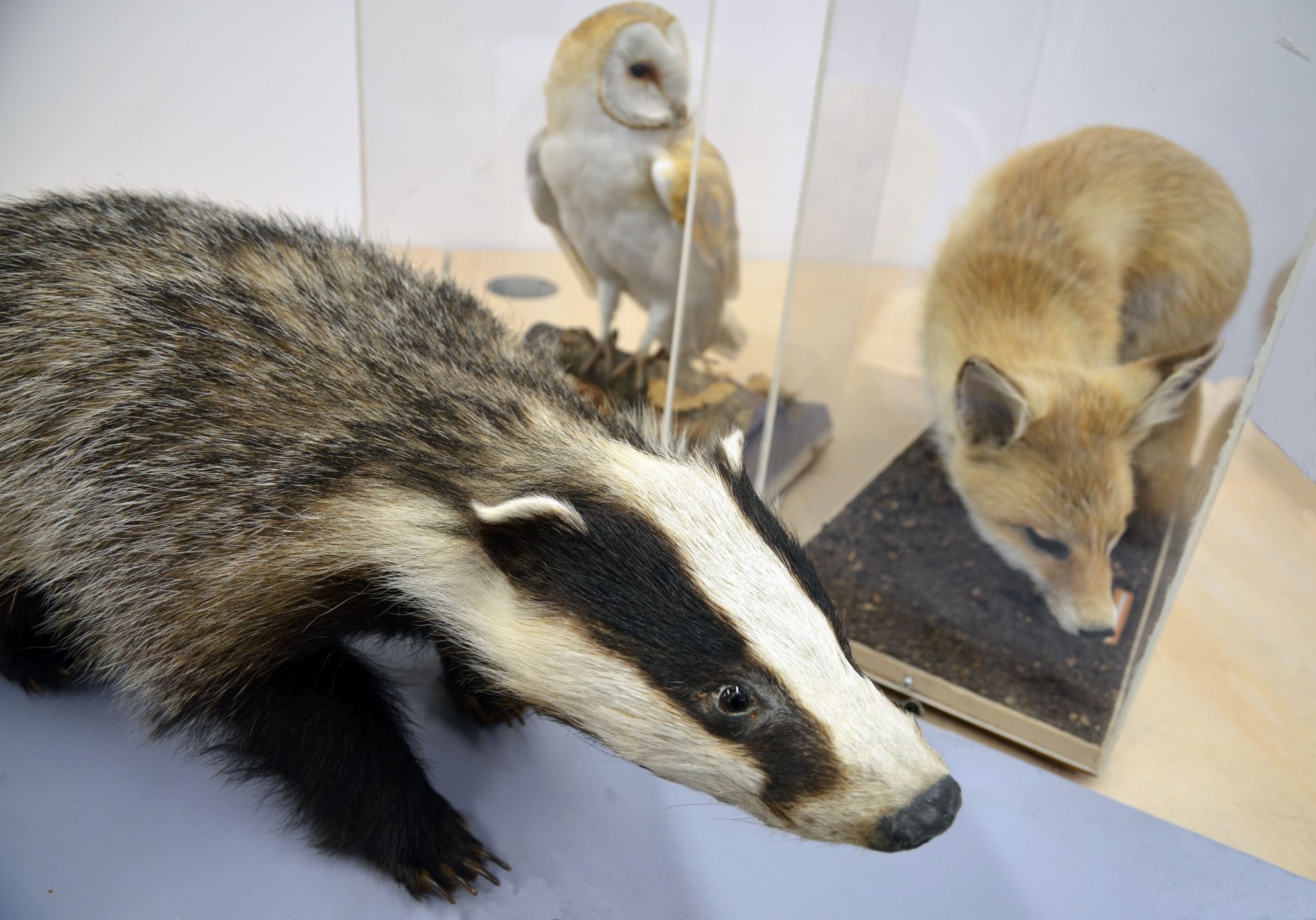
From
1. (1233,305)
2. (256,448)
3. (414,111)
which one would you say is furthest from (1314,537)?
(414,111)

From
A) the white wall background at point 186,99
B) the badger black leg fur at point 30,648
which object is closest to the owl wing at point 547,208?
the white wall background at point 186,99

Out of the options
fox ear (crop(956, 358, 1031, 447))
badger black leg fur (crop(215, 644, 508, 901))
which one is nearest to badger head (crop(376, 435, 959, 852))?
badger black leg fur (crop(215, 644, 508, 901))

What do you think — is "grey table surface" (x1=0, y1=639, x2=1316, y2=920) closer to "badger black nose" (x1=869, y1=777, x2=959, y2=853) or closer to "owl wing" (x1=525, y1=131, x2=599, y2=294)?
"badger black nose" (x1=869, y1=777, x2=959, y2=853)

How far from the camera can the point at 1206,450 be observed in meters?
1.12

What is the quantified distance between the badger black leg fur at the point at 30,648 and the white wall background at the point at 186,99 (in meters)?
0.64

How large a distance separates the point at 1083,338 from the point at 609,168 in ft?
2.80

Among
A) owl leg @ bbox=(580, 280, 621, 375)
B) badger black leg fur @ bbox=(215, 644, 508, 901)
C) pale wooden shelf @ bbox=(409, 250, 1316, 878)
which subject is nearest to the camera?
badger black leg fur @ bbox=(215, 644, 508, 901)

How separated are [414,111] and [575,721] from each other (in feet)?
4.96

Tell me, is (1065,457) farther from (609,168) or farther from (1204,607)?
(609,168)

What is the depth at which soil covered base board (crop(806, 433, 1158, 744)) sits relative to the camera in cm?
130

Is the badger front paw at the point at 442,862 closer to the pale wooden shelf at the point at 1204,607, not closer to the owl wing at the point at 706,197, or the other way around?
the pale wooden shelf at the point at 1204,607

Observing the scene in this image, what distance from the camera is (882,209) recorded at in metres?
1.39

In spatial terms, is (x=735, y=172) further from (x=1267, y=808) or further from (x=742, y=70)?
(x=1267, y=808)

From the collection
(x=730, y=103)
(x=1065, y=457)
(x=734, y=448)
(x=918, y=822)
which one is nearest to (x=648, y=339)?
(x=730, y=103)
